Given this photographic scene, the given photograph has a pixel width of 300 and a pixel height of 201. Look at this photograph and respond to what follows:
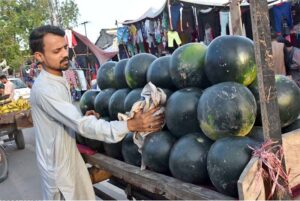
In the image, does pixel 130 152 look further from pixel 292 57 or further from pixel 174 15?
pixel 174 15

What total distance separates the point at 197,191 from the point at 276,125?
20.6 inches

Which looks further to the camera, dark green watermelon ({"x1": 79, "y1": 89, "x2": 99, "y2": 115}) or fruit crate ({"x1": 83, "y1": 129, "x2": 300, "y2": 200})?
dark green watermelon ({"x1": 79, "y1": 89, "x2": 99, "y2": 115})

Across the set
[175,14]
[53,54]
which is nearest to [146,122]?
[53,54]

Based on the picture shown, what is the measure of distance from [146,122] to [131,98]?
0.51 meters

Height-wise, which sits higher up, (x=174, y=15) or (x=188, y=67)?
Result: (x=174, y=15)

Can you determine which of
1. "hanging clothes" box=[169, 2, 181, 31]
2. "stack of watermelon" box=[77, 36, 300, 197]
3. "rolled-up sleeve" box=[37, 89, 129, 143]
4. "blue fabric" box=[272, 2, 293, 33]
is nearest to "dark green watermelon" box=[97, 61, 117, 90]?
"stack of watermelon" box=[77, 36, 300, 197]

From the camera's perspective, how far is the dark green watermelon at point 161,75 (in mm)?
2713

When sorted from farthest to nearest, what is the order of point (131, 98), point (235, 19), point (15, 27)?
point (15, 27), point (235, 19), point (131, 98)

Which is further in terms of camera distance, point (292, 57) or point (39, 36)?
point (292, 57)

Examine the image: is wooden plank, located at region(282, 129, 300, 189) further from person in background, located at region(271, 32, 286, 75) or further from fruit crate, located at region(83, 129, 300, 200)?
person in background, located at region(271, 32, 286, 75)

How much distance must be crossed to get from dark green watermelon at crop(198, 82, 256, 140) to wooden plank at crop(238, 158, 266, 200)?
0.36 m

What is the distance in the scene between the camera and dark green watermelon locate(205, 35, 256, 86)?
2262 millimetres

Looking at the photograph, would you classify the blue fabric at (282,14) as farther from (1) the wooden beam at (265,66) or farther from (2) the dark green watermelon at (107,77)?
(1) the wooden beam at (265,66)

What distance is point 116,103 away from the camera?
9.78 feet
